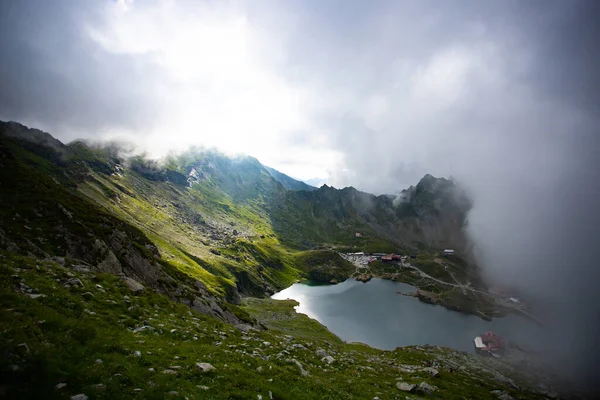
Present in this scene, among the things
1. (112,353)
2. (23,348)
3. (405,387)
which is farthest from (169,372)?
(405,387)

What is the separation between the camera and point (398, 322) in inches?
5792

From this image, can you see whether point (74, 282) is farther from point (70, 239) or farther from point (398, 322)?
Answer: point (398, 322)

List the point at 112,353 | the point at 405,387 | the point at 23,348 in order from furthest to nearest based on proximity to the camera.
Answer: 1. the point at 405,387
2. the point at 112,353
3. the point at 23,348

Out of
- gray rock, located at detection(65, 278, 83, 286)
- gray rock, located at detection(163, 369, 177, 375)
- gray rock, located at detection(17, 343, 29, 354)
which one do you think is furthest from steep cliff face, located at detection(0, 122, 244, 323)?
gray rock, located at detection(17, 343, 29, 354)

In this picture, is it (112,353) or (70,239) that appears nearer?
(112,353)

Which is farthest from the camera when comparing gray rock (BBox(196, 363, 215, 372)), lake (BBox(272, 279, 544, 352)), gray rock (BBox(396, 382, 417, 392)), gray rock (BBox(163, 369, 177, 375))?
lake (BBox(272, 279, 544, 352))

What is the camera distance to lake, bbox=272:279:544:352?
12406cm

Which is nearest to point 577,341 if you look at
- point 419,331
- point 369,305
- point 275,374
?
point 419,331

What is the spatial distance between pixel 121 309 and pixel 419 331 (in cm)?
15073

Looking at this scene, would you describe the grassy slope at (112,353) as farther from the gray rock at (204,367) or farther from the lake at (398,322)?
the lake at (398,322)

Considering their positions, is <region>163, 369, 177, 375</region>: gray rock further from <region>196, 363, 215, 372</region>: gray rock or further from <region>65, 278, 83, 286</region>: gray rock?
<region>65, 278, 83, 286</region>: gray rock

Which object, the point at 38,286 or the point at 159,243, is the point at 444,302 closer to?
the point at 159,243

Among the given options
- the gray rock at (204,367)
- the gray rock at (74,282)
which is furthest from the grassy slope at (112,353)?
the gray rock at (74,282)

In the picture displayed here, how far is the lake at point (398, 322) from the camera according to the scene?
407 ft
